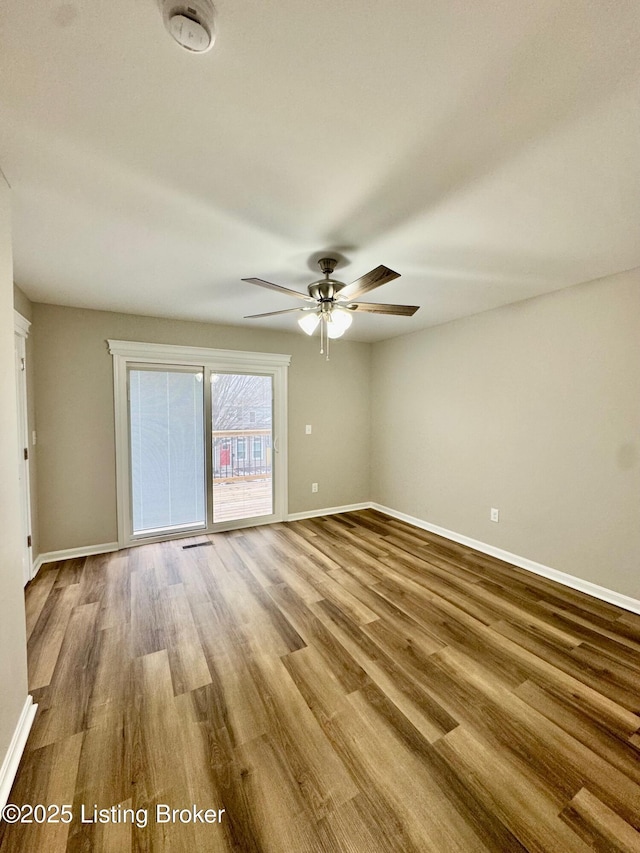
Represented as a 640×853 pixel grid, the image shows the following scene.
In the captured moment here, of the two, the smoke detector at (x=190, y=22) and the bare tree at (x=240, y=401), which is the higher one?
the smoke detector at (x=190, y=22)

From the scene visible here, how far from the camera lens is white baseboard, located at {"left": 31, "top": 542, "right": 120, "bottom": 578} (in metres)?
3.25

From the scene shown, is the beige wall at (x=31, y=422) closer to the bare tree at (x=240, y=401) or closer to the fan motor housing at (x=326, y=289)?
the bare tree at (x=240, y=401)

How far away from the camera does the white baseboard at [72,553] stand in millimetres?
3252

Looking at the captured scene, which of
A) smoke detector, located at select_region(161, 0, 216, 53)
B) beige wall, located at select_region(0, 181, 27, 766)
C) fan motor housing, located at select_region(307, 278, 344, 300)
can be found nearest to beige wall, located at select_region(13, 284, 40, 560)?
beige wall, located at select_region(0, 181, 27, 766)

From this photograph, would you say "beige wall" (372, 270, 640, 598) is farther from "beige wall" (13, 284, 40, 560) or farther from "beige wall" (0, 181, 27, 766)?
"beige wall" (13, 284, 40, 560)

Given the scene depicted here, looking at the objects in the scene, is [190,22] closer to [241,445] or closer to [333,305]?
[333,305]

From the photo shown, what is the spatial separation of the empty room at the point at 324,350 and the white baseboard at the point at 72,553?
4 cm

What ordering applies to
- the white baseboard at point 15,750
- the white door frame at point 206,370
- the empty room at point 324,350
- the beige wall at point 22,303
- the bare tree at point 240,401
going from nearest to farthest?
the empty room at point 324,350
the white baseboard at point 15,750
the beige wall at point 22,303
the white door frame at point 206,370
the bare tree at point 240,401

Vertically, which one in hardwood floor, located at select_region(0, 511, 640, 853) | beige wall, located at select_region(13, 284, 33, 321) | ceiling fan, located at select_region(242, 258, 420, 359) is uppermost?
beige wall, located at select_region(13, 284, 33, 321)

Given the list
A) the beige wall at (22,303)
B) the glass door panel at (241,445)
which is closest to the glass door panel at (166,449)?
the glass door panel at (241,445)

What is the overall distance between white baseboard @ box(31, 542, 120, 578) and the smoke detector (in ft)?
12.7

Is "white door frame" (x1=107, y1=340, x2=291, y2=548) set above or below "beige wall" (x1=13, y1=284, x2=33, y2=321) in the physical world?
below

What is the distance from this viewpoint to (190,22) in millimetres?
895

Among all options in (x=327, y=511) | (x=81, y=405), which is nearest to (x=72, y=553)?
(x=81, y=405)
